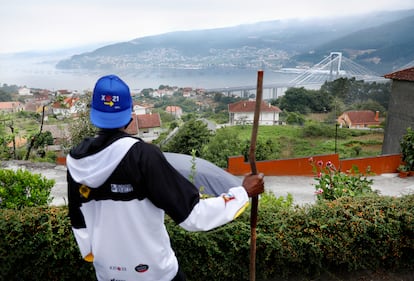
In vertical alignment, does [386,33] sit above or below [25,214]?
above

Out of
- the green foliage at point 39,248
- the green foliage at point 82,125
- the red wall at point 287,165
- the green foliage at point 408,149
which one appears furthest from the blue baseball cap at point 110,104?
the green foliage at point 82,125

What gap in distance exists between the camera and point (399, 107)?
15.0 m

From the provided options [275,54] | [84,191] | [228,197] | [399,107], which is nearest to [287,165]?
[399,107]

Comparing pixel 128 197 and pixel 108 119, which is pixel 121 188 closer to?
pixel 128 197

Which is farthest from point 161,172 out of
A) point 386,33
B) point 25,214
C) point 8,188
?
point 386,33

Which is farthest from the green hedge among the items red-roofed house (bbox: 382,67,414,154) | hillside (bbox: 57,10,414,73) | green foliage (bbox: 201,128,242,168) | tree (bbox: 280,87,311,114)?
hillside (bbox: 57,10,414,73)

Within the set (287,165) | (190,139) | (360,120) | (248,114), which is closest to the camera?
(287,165)

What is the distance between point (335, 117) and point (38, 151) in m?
41.9

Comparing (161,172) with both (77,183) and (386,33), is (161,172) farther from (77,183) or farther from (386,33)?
(386,33)

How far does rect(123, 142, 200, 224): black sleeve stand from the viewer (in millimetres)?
1376

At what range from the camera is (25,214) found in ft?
9.92

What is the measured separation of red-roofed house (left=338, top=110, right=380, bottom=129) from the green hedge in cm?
4479

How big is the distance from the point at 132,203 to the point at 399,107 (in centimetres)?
1595

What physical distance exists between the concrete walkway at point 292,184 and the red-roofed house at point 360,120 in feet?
123
